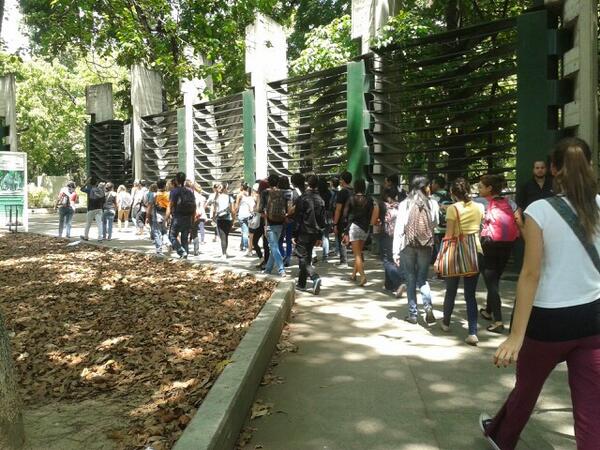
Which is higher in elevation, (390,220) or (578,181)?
(578,181)

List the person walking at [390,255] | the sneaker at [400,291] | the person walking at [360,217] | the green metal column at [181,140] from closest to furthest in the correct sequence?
1. the sneaker at [400,291]
2. the person walking at [390,255]
3. the person walking at [360,217]
4. the green metal column at [181,140]

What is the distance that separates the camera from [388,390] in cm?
500

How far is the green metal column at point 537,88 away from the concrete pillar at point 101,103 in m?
20.8

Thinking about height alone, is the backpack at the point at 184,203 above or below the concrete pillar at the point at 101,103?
below

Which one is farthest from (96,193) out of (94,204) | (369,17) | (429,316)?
(429,316)

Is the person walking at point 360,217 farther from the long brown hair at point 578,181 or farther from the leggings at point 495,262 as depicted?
the long brown hair at point 578,181

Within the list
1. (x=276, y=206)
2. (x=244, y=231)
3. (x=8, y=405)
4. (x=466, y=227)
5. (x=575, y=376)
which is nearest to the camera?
(x=575, y=376)

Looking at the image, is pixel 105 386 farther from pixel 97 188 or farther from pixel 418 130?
pixel 97 188

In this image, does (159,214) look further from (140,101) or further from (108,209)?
(140,101)

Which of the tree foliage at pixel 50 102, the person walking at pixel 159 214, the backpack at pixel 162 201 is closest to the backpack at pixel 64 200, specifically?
the person walking at pixel 159 214

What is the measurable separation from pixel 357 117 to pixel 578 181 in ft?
35.7

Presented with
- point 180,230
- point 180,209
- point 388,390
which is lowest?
point 388,390

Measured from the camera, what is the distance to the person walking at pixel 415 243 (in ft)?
23.5

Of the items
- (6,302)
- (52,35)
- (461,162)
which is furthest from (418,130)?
(52,35)
